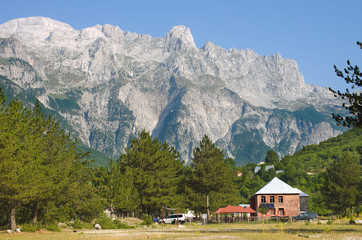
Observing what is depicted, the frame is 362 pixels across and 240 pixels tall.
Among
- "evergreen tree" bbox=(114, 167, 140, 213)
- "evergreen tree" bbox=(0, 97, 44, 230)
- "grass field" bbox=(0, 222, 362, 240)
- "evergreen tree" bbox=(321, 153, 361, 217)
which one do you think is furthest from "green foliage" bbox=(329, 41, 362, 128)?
"evergreen tree" bbox=(321, 153, 361, 217)

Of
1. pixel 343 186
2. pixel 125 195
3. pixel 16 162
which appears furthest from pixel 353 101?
pixel 343 186

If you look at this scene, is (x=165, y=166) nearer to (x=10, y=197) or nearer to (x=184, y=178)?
(x=184, y=178)

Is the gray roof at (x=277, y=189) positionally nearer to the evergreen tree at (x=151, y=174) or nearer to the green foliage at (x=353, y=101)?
the evergreen tree at (x=151, y=174)

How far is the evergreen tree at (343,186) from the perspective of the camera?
95875 millimetres

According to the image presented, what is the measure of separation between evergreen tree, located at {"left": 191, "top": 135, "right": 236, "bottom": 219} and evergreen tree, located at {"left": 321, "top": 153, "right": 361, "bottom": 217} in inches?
939

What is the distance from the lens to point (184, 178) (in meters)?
96.4

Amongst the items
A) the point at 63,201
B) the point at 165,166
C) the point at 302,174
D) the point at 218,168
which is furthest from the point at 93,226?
the point at 302,174

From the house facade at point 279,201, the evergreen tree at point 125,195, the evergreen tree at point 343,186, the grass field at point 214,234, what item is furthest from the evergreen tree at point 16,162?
the house facade at point 279,201

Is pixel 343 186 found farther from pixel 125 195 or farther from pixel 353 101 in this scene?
pixel 353 101

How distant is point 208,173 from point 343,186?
105 feet

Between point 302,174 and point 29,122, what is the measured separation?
478 feet

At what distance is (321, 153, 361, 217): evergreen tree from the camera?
95.9 m

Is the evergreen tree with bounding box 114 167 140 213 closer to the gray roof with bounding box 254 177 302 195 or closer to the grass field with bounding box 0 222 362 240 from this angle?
the grass field with bounding box 0 222 362 240

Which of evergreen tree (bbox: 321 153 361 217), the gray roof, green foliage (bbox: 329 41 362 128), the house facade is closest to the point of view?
green foliage (bbox: 329 41 362 128)
